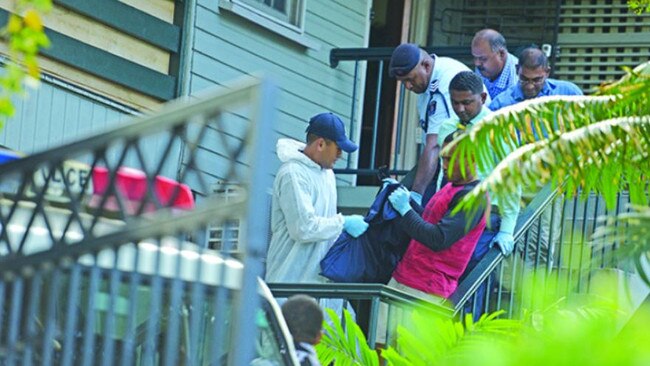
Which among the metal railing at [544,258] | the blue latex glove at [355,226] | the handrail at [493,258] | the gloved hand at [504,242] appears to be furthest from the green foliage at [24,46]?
the gloved hand at [504,242]

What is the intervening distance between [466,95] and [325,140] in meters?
0.88

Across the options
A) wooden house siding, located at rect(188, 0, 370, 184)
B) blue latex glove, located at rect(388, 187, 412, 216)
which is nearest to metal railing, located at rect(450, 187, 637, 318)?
blue latex glove, located at rect(388, 187, 412, 216)

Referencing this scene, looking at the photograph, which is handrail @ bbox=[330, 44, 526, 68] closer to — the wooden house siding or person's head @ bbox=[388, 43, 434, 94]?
the wooden house siding

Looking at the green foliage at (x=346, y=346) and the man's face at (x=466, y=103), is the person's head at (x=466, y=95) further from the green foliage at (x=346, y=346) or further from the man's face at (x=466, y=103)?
the green foliage at (x=346, y=346)

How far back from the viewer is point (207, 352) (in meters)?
3.93

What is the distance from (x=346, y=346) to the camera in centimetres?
870

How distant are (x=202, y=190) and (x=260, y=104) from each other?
0.32 meters

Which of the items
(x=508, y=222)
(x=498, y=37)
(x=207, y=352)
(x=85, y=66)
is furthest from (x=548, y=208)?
(x=207, y=352)

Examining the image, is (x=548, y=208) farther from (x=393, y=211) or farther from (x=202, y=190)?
(x=202, y=190)

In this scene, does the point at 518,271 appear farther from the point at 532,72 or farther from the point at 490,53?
the point at 490,53

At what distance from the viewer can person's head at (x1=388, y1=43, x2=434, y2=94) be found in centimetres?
1067

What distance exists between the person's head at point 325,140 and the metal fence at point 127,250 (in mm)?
6065

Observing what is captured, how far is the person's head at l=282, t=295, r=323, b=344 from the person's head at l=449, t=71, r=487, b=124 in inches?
123

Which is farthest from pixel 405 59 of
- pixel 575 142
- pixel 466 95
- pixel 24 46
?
pixel 24 46
